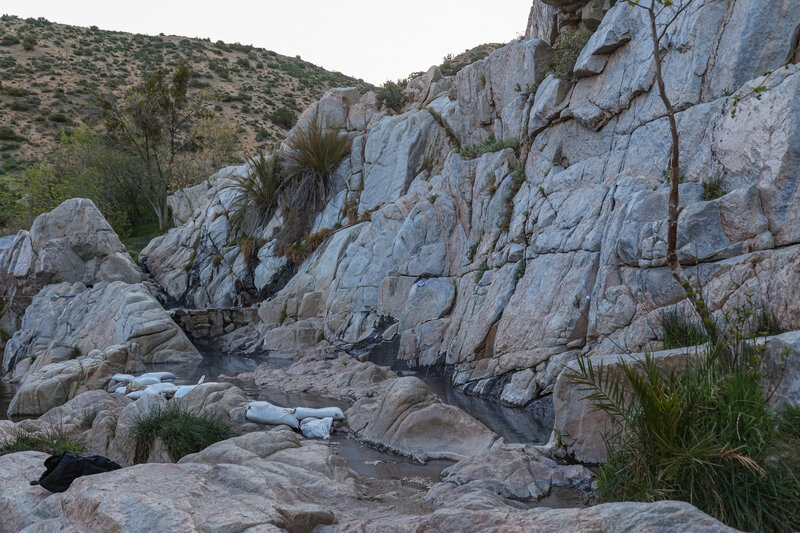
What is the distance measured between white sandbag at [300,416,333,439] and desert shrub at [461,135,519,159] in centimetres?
855

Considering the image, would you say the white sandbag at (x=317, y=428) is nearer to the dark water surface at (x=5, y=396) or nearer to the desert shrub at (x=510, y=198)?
the desert shrub at (x=510, y=198)

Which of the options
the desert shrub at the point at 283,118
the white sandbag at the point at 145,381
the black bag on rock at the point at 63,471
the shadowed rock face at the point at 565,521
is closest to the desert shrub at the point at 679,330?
the shadowed rock face at the point at 565,521

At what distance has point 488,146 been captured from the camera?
15742mm

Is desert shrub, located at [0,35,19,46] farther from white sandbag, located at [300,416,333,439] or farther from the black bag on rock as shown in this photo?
the black bag on rock

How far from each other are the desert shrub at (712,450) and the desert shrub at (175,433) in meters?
5.24

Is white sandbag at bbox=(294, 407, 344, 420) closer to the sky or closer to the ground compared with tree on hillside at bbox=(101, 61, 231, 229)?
closer to the ground

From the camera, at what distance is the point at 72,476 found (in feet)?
18.4

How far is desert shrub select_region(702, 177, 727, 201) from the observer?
9.00 meters

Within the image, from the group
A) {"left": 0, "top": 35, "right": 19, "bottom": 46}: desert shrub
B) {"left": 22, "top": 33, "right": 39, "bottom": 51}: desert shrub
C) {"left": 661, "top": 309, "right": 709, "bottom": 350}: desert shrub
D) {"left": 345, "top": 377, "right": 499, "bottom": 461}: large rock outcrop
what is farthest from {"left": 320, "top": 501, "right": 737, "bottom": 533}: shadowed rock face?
{"left": 0, "top": 35, "right": 19, "bottom": 46}: desert shrub

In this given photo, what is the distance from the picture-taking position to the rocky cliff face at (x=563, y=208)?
8492mm

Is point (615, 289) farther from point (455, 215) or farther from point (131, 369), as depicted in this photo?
point (131, 369)

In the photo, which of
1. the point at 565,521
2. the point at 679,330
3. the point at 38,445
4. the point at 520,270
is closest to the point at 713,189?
the point at 679,330

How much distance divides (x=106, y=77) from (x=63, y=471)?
55792 millimetres

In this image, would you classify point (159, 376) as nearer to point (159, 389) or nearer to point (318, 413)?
point (159, 389)
